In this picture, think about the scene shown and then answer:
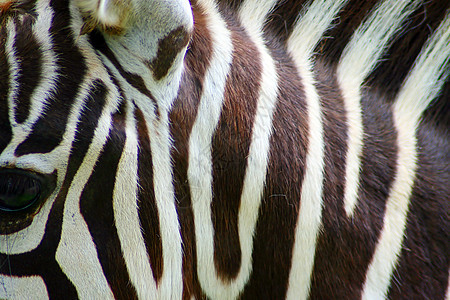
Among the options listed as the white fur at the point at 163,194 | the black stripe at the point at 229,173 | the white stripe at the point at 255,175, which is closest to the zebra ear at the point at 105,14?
the white fur at the point at 163,194

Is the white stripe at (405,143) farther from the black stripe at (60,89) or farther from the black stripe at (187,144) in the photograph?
the black stripe at (60,89)

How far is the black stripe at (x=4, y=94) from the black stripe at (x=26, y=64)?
3 centimetres

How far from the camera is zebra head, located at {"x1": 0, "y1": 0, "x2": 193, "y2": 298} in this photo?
143 cm

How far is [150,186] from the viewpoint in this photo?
4.96 ft

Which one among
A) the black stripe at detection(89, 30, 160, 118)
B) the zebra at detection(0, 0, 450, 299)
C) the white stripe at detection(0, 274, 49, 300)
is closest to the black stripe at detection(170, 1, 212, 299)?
the zebra at detection(0, 0, 450, 299)

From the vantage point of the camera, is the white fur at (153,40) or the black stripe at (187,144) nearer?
the white fur at (153,40)

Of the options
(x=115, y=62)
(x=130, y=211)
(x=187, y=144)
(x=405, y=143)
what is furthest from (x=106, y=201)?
(x=405, y=143)

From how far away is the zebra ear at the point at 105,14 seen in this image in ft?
4.64

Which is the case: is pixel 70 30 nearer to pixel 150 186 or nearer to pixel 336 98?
pixel 150 186

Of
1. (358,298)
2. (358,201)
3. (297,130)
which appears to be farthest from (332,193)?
(358,298)

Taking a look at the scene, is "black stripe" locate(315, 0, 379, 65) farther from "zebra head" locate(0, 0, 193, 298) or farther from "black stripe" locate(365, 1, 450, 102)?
"zebra head" locate(0, 0, 193, 298)

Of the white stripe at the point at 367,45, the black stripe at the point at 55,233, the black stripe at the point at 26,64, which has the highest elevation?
the white stripe at the point at 367,45

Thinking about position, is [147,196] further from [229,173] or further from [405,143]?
[405,143]

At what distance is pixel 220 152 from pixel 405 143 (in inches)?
31.1
